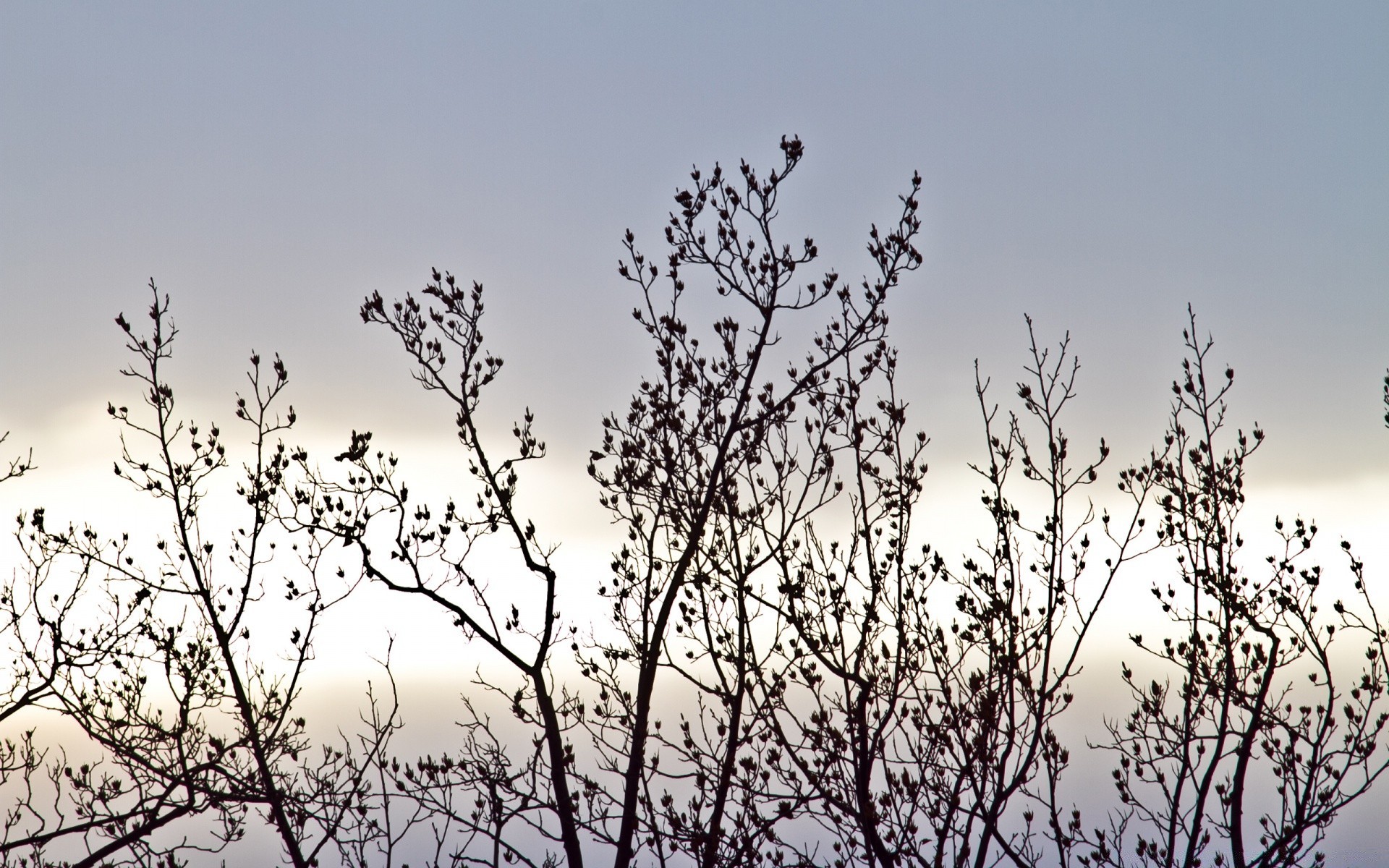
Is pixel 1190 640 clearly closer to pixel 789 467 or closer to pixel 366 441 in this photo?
pixel 789 467

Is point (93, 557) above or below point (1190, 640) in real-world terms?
above

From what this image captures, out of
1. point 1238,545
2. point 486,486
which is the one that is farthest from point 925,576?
point 486,486

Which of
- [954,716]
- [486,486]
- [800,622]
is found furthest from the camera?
[486,486]

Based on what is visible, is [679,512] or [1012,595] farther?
[679,512]

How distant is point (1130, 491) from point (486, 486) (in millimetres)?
6195

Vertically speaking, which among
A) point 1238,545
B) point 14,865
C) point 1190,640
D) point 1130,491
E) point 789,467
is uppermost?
point 789,467

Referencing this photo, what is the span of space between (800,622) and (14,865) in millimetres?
8425

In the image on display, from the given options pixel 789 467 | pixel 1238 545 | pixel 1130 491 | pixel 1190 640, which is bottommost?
pixel 1190 640

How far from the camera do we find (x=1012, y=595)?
8945mm

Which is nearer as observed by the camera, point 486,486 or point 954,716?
point 954,716

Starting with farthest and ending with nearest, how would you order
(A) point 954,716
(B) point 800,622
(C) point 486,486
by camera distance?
(C) point 486,486 → (B) point 800,622 → (A) point 954,716

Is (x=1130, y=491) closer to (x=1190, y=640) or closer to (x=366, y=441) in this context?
(x=1190, y=640)

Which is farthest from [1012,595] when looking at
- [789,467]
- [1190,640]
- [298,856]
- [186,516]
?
[186,516]

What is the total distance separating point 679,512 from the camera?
34.7ft
